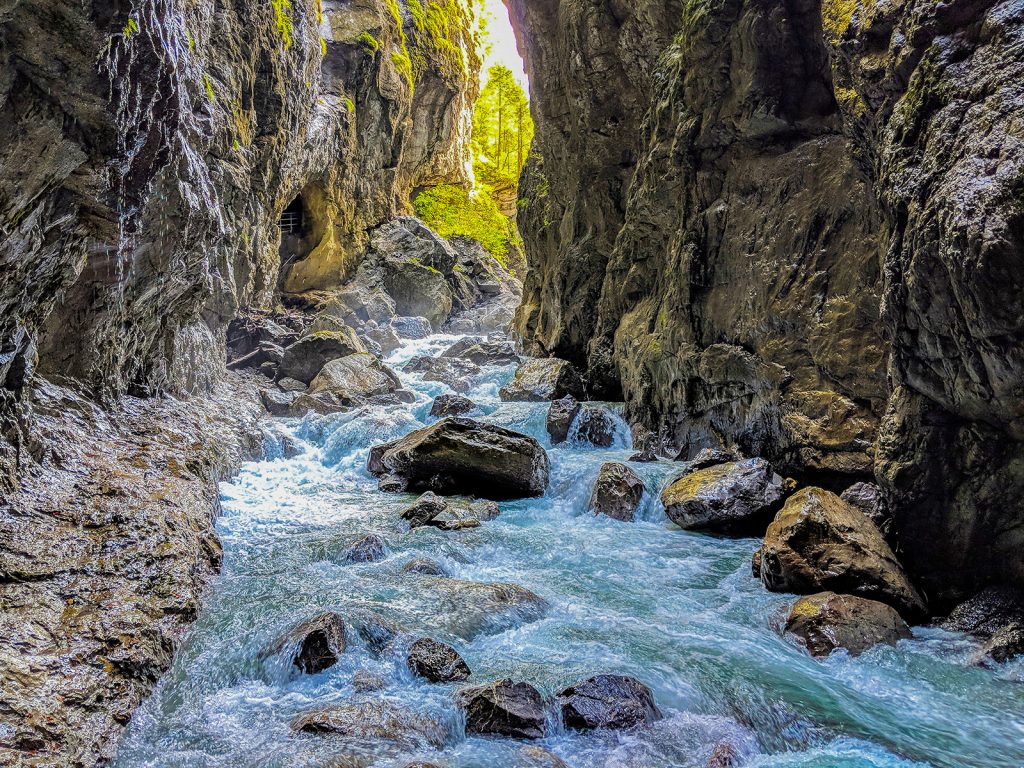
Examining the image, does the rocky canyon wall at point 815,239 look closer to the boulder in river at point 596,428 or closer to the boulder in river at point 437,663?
the boulder in river at point 596,428

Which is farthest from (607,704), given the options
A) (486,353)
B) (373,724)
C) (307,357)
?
(486,353)

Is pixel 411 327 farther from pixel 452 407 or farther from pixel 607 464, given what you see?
pixel 607 464

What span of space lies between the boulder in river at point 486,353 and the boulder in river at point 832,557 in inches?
623

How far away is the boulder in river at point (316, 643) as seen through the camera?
4637mm

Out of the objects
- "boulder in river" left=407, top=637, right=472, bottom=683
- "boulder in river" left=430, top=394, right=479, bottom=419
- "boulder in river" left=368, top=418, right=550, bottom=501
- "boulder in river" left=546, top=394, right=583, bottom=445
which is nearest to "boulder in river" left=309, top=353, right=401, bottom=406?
"boulder in river" left=430, top=394, right=479, bottom=419

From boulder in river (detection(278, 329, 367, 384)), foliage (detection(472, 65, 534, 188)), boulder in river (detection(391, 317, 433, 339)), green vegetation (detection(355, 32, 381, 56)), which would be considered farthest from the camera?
foliage (detection(472, 65, 534, 188))

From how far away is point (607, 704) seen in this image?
4.21m

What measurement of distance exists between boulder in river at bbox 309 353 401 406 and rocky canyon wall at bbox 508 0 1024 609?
→ 5382 mm

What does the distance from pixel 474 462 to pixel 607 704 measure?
20.5 ft

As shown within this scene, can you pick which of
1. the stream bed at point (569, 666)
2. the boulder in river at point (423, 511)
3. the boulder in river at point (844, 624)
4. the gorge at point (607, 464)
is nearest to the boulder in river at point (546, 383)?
the gorge at point (607, 464)

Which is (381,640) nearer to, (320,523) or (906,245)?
(320,523)

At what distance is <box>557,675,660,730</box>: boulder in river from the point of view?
13.5 feet

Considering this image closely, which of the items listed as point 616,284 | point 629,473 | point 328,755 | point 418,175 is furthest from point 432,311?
point 328,755

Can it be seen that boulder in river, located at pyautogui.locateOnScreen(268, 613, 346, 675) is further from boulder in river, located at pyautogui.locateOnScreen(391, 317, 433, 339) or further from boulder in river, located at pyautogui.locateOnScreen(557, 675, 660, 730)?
boulder in river, located at pyautogui.locateOnScreen(391, 317, 433, 339)
